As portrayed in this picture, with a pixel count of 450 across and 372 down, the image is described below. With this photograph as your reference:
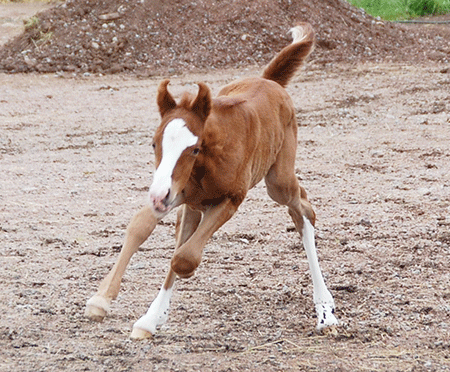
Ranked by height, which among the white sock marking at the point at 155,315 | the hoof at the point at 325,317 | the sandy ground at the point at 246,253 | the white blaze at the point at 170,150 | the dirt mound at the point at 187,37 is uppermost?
the white blaze at the point at 170,150

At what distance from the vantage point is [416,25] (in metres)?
18.6

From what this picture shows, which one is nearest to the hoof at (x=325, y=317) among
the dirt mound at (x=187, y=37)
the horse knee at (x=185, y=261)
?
the horse knee at (x=185, y=261)

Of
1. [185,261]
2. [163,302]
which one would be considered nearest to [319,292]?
[163,302]

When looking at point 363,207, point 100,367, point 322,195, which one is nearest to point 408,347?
point 100,367

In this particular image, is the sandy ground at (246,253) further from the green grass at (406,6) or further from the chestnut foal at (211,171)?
the green grass at (406,6)

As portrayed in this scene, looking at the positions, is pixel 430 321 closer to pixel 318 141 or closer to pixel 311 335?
pixel 311 335

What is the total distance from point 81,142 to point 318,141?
3168mm

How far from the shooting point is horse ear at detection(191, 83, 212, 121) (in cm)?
394

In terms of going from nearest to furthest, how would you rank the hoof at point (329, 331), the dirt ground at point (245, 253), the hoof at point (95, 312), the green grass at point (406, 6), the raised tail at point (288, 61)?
the hoof at point (95, 312) < the dirt ground at point (245, 253) < the hoof at point (329, 331) < the raised tail at point (288, 61) < the green grass at point (406, 6)

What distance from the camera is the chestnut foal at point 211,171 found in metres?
3.76

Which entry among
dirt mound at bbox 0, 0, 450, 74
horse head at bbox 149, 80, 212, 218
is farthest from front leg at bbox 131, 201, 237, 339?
dirt mound at bbox 0, 0, 450, 74

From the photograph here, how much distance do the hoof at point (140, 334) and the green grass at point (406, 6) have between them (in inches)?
665

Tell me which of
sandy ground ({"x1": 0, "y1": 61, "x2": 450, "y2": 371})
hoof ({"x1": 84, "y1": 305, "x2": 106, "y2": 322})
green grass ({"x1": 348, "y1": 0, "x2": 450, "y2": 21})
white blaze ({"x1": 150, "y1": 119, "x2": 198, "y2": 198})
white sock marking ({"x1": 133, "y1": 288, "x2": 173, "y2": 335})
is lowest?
green grass ({"x1": 348, "y1": 0, "x2": 450, "y2": 21})

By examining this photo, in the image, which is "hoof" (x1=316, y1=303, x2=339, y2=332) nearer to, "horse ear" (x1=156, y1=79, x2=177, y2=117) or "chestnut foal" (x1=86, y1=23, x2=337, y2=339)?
"chestnut foal" (x1=86, y1=23, x2=337, y2=339)
